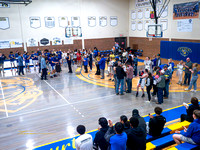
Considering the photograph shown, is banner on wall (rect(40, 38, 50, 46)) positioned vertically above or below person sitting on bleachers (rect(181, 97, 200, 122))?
above

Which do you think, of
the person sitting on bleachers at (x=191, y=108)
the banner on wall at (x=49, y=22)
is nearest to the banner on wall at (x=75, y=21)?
the banner on wall at (x=49, y=22)

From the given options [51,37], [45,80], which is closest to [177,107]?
[45,80]

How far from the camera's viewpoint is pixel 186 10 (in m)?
18.3

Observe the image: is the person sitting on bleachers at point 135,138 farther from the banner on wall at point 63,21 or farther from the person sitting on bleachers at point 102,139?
the banner on wall at point 63,21

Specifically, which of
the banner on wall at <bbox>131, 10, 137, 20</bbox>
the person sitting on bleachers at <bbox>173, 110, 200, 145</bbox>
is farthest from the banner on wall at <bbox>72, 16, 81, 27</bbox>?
the person sitting on bleachers at <bbox>173, 110, 200, 145</bbox>

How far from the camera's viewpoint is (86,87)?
1254cm

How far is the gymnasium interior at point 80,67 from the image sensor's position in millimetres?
7145

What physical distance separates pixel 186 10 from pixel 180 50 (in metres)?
4.07

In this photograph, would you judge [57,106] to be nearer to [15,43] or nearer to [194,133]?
[194,133]

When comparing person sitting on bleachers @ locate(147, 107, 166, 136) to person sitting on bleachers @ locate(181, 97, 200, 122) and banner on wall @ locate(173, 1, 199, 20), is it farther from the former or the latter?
banner on wall @ locate(173, 1, 199, 20)

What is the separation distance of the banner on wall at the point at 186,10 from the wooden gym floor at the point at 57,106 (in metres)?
8.54

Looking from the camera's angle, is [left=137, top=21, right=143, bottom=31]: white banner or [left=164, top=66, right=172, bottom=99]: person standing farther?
[left=137, top=21, right=143, bottom=31]: white banner

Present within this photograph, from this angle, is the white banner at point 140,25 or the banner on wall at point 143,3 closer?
the banner on wall at point 143,3

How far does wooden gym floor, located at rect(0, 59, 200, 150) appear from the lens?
7.00 m
